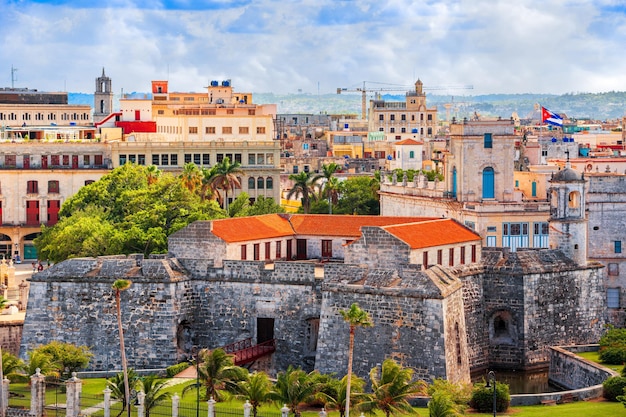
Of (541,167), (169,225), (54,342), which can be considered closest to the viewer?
(54,342)

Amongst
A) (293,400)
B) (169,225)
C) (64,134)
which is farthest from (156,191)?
(64,134)

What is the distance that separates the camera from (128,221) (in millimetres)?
89875

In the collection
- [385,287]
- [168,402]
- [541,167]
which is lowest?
[168,402]

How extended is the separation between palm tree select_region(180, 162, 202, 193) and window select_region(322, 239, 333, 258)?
2515 centimetres

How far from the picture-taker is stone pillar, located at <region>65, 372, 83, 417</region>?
208 ft

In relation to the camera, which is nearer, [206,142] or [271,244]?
[271,244]

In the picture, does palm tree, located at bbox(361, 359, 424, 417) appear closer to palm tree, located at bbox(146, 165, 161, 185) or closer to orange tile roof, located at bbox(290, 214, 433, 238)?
orange tile roof, located at bbox(290, 214, 433, 238)

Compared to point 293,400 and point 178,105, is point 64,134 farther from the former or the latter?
point 293,400

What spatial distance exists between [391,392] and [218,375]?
7.19 metres

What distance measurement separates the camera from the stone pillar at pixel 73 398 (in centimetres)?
6338

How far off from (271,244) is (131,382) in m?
15.8

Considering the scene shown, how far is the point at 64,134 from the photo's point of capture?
14062 cm

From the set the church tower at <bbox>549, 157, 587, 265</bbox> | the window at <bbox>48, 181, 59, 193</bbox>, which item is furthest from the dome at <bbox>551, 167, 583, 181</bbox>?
the window at <bbox>48, 181, 59, 193</bbox>

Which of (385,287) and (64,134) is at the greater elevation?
(64,134)
